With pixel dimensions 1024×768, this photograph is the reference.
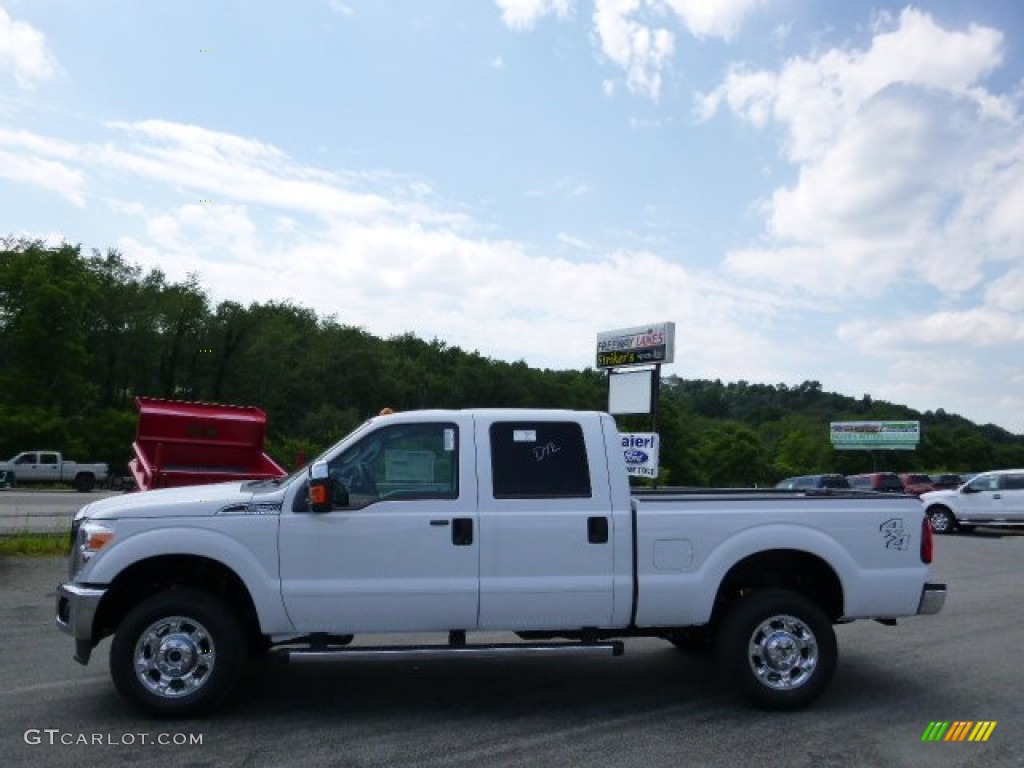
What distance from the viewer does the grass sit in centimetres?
1438

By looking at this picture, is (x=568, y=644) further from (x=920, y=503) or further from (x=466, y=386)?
(x=466, y=386)

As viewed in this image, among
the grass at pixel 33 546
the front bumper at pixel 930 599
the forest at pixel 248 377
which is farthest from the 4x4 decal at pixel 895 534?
the forest at pixel 248 377

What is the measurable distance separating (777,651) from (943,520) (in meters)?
20.7

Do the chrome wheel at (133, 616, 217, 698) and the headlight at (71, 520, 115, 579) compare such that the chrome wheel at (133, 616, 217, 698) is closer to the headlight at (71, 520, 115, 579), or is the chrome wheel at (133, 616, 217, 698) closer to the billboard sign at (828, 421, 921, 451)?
the headlight at (71, 520, 115, 579)

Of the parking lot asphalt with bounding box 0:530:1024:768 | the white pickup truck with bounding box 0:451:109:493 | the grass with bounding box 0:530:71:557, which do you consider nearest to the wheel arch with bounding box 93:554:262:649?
the parking lot asphalt with bounding box 0:530:1024:768

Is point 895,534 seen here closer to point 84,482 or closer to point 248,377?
point 84,482

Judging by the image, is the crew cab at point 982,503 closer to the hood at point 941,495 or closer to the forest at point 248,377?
the hood at point 941,495

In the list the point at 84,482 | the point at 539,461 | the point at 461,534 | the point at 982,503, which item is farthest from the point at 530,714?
the point at 84,482

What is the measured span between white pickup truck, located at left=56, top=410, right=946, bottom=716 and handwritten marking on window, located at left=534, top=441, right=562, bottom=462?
15 millimetres

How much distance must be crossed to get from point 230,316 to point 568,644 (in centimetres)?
7361

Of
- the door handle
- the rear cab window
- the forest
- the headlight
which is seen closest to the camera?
the headlight

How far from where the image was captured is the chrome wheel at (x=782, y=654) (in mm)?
6539

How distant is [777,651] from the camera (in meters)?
6.55

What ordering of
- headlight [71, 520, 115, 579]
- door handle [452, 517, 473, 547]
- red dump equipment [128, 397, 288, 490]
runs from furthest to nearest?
red dump equipment [128, 397, 288, 490] < door handle [452, 517, 473, 547] < headlight [71, 520, 115, 579]
